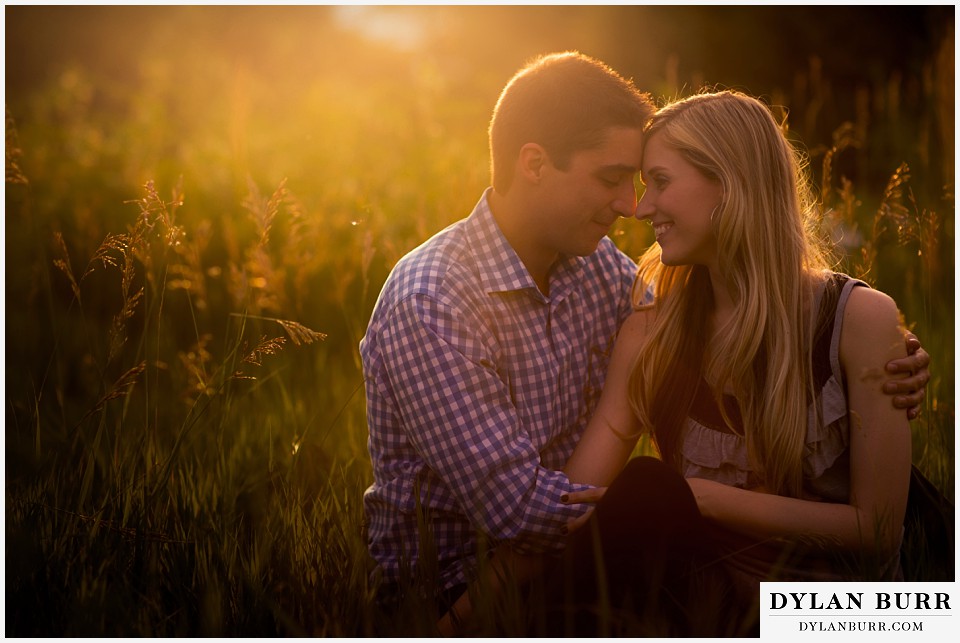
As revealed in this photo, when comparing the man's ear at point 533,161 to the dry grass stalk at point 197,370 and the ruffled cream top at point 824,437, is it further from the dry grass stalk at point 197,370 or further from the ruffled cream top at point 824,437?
the dry grass stalk at point 197,370

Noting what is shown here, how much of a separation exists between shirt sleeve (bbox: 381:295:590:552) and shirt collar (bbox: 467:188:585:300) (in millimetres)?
248

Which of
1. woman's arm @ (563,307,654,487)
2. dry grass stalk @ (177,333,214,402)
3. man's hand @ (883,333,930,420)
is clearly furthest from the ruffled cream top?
dry grass stalk @ (177,333,214,402)

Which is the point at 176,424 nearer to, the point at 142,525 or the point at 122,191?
the point at 142,525

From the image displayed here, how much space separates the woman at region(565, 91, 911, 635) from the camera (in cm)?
202

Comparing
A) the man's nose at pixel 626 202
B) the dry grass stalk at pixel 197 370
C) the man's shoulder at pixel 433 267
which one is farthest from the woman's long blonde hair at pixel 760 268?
the dry grass stalk at pixel 197 370

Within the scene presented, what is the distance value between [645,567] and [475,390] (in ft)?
2.00

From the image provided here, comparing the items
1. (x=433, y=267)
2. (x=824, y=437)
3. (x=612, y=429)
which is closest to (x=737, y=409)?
(x=824, y=437)

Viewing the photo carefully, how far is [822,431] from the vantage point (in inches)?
84.5

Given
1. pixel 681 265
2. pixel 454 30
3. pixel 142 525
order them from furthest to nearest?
pixel 454 30 < pixel 681 265 < pixel 142 525

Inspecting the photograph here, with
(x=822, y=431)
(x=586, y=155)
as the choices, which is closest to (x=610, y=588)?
(x=822, y=431)

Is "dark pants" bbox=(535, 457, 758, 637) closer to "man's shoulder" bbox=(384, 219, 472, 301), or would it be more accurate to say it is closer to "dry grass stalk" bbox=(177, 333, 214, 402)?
"man's shoulder" bbox=(384, 219, 472, 301)

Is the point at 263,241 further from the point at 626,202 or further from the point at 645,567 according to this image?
the point at 645,567

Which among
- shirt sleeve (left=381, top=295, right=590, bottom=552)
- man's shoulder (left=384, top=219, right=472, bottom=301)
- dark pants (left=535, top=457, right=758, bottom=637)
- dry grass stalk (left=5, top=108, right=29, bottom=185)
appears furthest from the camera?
dry grass stalk (left=5, top=108, right=29, bottom=185)

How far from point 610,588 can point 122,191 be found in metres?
4.50
